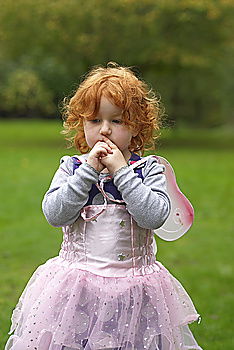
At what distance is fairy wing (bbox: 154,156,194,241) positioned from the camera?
363 centimetres

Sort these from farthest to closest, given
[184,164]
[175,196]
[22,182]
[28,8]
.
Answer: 1. [28,8]
2. [184,164]
3. [22,182]
4. [175,196]

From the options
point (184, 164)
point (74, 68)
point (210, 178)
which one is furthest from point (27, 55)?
point (210, 178)

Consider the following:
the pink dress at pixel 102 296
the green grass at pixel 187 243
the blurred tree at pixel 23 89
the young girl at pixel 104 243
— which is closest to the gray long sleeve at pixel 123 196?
the young girl at pixel 104 243

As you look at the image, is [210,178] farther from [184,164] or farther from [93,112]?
[93,112]

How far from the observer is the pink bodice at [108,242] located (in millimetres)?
3227

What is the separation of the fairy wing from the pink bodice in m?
0.41

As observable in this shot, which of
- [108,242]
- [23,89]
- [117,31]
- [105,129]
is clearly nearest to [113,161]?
[105,129]

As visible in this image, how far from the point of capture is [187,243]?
29.6 ft

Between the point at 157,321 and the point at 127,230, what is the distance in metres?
0.44

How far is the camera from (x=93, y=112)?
10.6ft

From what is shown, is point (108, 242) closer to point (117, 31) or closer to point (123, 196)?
point (123, 196)

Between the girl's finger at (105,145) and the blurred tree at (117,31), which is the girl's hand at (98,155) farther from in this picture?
the blurred tree at (117,31)

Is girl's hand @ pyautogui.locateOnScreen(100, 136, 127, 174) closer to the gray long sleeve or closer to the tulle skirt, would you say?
the gray long sleeve

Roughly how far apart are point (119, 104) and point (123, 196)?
16.7 inches
